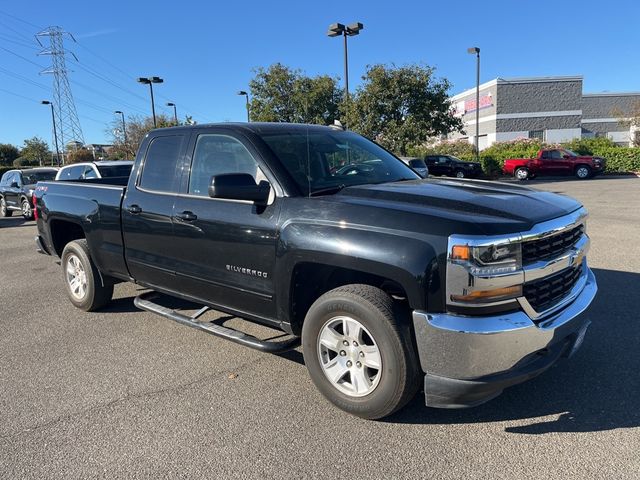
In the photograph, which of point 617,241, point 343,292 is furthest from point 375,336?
point 617,241

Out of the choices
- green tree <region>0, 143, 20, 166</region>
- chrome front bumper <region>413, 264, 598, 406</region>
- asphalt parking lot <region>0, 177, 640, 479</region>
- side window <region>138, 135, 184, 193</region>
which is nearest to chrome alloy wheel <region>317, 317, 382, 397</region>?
asphalt parking lot <region>0, 177, 640, 479</region>

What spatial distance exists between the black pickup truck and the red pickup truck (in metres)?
26.4

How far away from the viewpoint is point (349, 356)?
128 inches

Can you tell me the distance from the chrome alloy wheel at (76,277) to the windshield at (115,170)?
24.0 feet

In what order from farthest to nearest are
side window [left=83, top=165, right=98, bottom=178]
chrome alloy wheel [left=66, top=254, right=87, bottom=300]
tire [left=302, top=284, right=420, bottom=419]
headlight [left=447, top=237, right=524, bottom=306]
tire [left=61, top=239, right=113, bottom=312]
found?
side window [left=83, top=165, right=98, bottom=178], chrome alloy wheel [left=66, top=254, right=87, bottom=300], tire [left=61, top=239, right=113, bottom=312], tire [left=302, top=284, right=420, bottom=419], headlight [left=447, top=237, right=524, bottom=306]

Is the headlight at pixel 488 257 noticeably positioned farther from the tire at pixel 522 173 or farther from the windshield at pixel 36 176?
the tire at pixel 522 173

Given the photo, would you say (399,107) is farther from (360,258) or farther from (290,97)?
(360,258)

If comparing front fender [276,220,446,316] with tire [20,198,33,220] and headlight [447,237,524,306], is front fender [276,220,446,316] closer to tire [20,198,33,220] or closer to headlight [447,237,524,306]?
headlight [447,237,524,306]

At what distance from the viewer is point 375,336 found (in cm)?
300

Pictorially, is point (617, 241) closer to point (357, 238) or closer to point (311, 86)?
point (357, 238)

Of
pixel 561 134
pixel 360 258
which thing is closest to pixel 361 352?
pixel 360 258

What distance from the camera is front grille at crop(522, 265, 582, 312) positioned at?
2908 mm

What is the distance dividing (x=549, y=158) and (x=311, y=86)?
1664cm

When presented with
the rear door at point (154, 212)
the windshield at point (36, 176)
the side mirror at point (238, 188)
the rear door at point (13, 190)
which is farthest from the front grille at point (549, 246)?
the rear door at point (13, 190)
